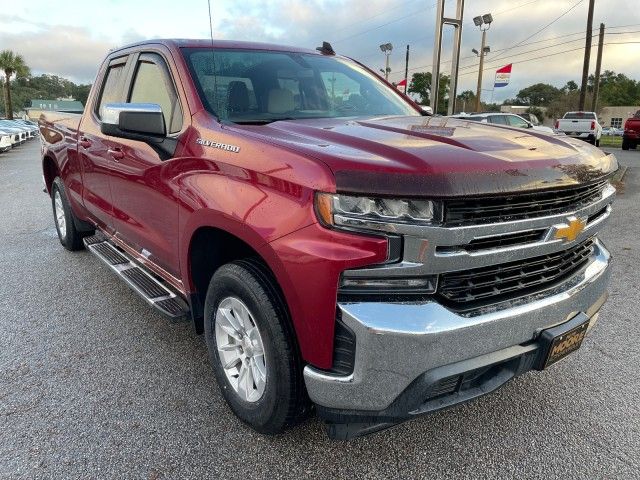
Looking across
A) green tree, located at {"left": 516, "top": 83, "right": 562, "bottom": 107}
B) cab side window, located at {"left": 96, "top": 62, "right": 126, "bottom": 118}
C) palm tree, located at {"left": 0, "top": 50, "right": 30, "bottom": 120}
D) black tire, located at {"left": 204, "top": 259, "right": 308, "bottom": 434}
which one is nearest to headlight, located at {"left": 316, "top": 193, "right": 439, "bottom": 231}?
black tire, located at {"left": 204, "top": 259, "right": 308, "bottom": 434}

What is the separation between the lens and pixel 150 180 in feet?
10.1

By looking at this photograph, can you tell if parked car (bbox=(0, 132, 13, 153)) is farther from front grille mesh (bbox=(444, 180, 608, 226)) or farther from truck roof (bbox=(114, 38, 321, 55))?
front grille mesh (bbox=(444, 180, 608, 226))

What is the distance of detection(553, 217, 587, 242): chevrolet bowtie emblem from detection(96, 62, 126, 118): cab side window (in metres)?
3.17

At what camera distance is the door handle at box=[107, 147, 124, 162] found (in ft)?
11.5

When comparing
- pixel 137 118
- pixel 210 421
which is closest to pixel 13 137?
pixel 137 118

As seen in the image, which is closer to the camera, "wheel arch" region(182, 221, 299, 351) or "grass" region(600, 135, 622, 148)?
"wheel arch" region(182, 221, 299, 351)

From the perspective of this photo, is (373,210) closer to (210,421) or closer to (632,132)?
(210,421)

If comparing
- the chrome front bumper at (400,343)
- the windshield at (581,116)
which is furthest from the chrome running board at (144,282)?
the windshield at (581,116)

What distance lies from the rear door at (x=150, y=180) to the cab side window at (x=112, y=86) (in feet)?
0.90

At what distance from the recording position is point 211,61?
3148 mm

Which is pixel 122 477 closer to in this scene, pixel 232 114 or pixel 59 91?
pixel 232 114

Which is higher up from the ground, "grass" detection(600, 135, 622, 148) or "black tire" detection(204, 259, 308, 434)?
"black tire" detection(204, 259, 308, 434)

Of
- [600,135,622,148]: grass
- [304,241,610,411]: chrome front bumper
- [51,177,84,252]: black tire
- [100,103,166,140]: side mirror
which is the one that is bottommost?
[600,135,622,148]: grass

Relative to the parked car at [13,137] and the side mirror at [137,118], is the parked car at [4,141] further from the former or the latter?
the side mirror at [137,118]
